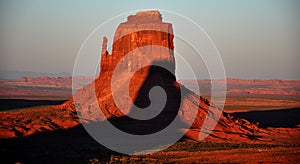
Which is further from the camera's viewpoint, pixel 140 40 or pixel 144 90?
pixel 140 40

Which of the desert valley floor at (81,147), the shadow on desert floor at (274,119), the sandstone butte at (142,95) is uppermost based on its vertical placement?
the sandstone butte at (142,95)

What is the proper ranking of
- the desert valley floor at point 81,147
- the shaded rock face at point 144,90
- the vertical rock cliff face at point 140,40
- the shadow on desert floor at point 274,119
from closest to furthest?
1. the desert valley floor at point 81,147
2. the shaded rock face at point 144,90
3. the vertical rock cliff face at point 140,40
4. the shadow on desert floor at point 274,119

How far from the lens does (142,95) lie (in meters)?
51.1

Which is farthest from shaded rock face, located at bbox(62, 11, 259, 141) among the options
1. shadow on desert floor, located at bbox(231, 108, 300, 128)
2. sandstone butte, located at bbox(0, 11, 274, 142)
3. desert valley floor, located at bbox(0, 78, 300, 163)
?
shadow on desert floor, located at bbox(231, 108, 300, 128)

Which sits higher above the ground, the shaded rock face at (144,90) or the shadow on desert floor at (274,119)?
the shaded rock face at (144,90)

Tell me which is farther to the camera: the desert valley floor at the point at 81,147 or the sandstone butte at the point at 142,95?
the sandstone butte at the point at 142,95

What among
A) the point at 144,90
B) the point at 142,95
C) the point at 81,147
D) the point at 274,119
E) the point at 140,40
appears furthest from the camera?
the point at 274,119

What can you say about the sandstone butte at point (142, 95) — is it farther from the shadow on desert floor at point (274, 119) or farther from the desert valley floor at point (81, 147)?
the shadow on desert floor at point (274, 119)

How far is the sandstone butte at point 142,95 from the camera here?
4641 centimetres

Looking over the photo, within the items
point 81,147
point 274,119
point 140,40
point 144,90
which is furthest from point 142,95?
point 274,119

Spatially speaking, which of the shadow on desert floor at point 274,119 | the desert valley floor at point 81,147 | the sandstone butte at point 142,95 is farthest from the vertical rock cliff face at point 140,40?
the shadow on desert floor at point 274,119

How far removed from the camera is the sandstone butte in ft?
152

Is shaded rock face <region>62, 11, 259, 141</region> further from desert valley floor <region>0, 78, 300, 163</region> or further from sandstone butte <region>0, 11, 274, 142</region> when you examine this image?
desert valley floor <region>0, 78, 300, 163</region>

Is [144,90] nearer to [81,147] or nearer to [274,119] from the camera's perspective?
[81,147]
